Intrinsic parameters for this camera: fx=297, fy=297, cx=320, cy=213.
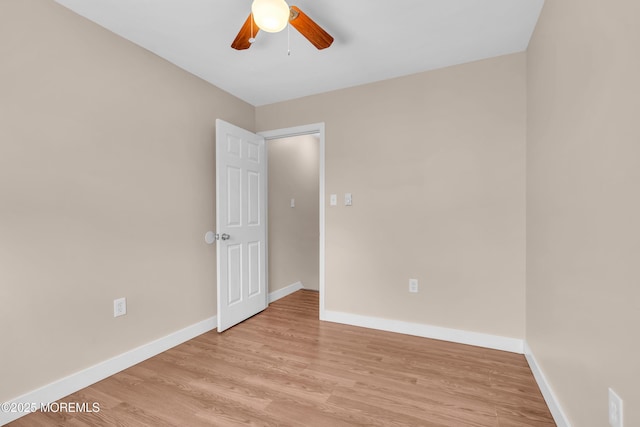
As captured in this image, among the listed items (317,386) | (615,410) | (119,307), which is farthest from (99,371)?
(615,410)

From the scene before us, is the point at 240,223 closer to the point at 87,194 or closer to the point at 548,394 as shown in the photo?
the point at 87,194

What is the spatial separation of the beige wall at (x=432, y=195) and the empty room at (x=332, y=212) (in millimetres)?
18

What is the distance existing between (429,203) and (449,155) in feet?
1.47

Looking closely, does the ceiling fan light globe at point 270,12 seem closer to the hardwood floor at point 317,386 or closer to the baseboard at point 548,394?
the hardwood floor at point 317,386

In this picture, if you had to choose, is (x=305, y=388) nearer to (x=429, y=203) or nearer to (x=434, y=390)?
(x=434, y=390)

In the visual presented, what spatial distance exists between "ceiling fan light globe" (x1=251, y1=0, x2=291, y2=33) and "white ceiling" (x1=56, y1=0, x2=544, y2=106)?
516 millimetres

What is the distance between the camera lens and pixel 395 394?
1826mm

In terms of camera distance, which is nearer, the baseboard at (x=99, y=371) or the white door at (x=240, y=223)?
the baseboard at (x=99, y=371)

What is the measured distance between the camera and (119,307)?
7.01ft

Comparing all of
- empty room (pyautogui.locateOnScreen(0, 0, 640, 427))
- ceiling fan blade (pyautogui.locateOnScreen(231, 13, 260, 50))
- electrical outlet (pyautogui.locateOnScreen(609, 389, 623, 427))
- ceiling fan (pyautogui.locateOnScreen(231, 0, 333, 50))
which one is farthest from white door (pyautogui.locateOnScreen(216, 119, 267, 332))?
electrical outlet (pyautogui.locateOnScreen(609, 389, 623, 427))

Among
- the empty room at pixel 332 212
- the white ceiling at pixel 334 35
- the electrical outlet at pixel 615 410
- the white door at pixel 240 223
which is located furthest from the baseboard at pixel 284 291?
the electrical outlet at pixel 615 410

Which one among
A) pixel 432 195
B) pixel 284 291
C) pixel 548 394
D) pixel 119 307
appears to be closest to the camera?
pixel 548 394

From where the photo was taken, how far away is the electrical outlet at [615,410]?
0.97 meters

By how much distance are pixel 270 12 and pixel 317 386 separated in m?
2.13
